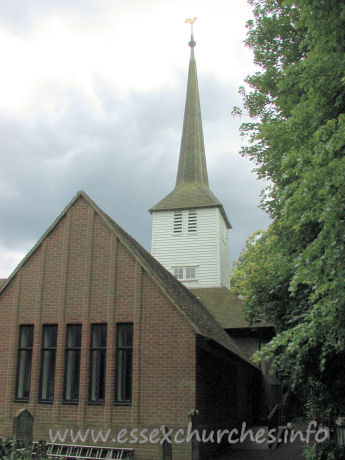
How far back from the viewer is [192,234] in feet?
117

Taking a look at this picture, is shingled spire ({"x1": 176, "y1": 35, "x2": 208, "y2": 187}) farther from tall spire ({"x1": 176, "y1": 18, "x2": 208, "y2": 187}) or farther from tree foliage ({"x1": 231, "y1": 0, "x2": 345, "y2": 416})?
tree foliage ({"x1": 231, "y1": 0, "x2": 345, "y2": 416})

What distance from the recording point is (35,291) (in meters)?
15.8

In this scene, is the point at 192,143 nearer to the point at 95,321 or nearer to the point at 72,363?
the point at 95,321

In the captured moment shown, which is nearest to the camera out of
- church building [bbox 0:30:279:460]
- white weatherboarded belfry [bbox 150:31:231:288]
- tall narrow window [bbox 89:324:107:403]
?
church building [bbox 0:30:279:460]

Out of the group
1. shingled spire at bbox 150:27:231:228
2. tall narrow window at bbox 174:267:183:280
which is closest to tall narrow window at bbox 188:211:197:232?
shingled spire at bbox 150:27:231:228

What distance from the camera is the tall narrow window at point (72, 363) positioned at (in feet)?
47.5

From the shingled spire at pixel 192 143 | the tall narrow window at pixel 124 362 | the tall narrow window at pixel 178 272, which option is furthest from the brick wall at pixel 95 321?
the shingled spire at pixel 192 143

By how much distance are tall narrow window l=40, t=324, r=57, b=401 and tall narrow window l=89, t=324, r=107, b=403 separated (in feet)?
4.52

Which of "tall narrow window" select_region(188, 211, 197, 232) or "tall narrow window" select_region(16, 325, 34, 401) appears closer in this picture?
"tall narrow window" select_region(16, 325, 34, 401)

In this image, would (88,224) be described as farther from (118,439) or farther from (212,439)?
(212,439)

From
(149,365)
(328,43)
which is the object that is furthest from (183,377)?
(328,43)

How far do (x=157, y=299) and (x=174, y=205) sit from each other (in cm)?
2284

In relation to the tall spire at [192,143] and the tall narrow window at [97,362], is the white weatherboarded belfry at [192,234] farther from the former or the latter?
the tall narrow window at [97,362]

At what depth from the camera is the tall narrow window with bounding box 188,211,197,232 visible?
35875 mm
